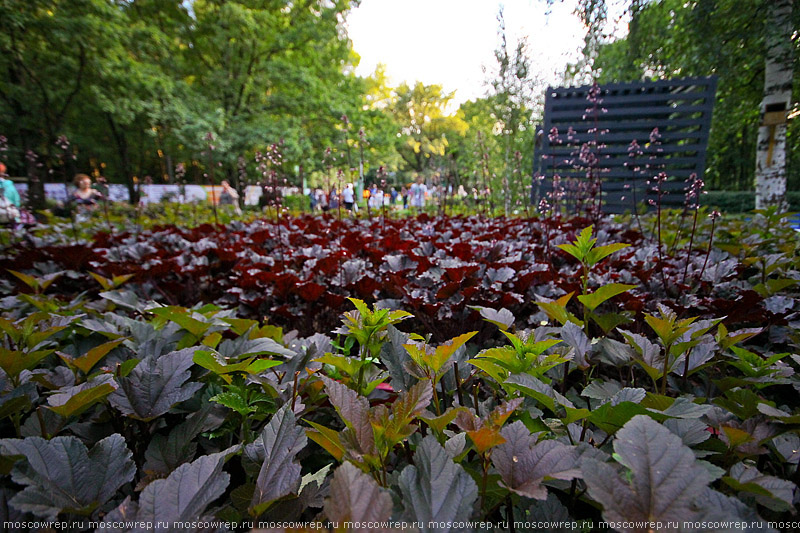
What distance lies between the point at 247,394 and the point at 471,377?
23.3 inches

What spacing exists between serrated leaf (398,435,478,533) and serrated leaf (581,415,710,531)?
0.59ft

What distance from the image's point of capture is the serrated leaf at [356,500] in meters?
0.48

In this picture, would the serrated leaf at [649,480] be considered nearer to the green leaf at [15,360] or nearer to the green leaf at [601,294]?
the green leaf at [601,294]

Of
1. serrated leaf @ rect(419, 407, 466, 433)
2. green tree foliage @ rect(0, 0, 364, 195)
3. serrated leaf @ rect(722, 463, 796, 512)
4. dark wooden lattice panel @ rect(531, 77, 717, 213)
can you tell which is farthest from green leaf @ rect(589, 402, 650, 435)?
green tree foliage @ rect(0, 0, 364, 195)

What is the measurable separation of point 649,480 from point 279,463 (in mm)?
595

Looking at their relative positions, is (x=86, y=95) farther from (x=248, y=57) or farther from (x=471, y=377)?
(x=471, y=377)

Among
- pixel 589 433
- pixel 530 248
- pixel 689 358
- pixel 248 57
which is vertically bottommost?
pixel 589 433

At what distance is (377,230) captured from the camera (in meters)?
4.38

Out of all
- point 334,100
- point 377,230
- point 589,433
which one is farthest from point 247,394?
point 334,100

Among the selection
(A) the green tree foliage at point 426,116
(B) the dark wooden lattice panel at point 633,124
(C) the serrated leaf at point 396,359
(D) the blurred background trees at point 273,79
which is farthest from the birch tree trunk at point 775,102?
(A) the green tree foliage at point 426,116

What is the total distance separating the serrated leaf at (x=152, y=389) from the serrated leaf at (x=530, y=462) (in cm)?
72

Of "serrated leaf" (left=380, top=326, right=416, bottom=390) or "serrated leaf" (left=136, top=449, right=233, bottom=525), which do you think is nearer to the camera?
"serrated leaf" (left=136, top=449, right=233, bottom=525)

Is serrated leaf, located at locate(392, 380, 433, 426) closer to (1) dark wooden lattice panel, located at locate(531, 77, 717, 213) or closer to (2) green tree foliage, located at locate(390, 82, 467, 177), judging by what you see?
(1) dark wooden lattice panel, located at locate(531, 77, 717, 213)

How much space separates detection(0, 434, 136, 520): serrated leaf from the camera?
623mm
